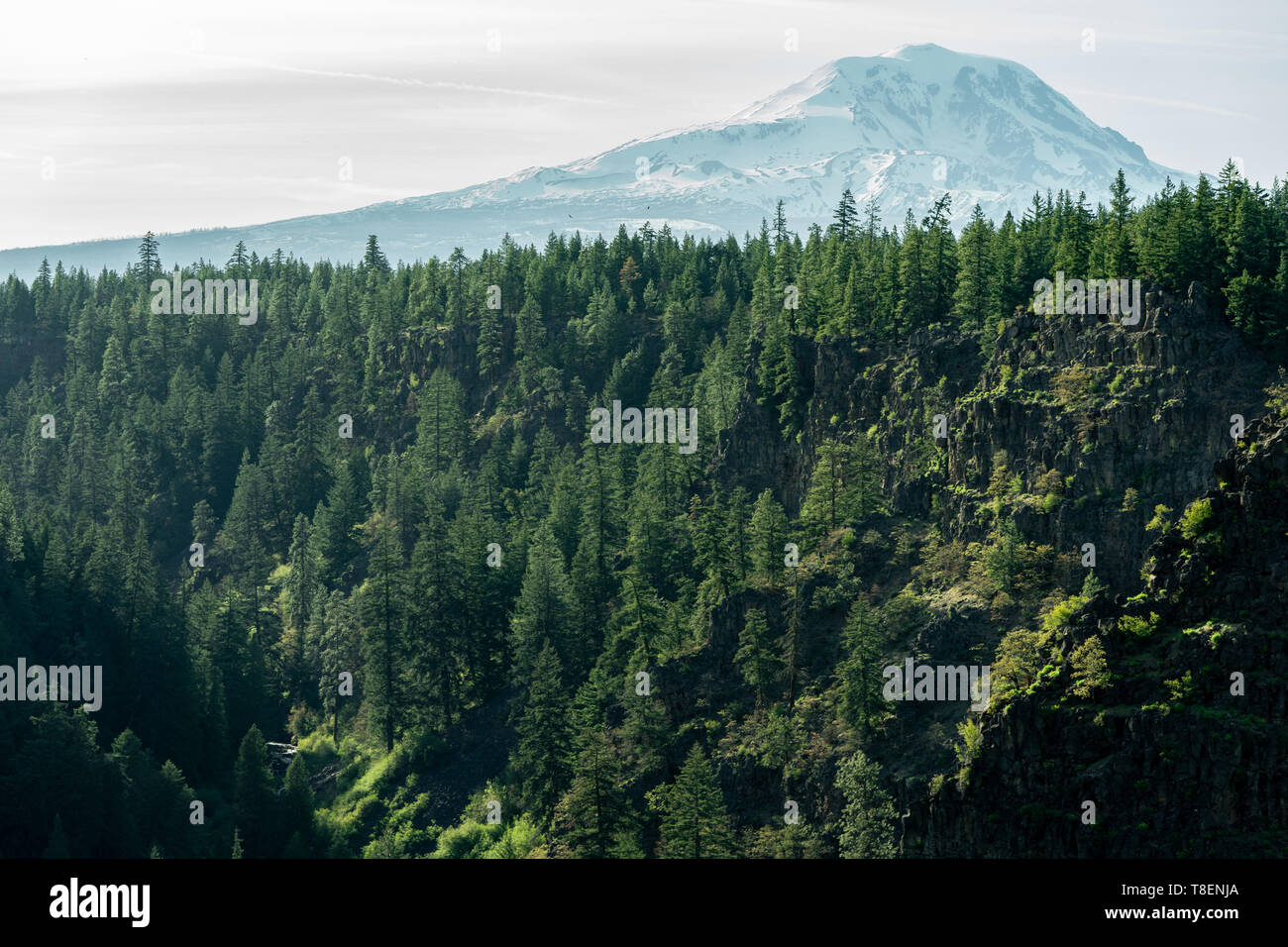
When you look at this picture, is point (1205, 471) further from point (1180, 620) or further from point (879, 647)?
point (879, 647)

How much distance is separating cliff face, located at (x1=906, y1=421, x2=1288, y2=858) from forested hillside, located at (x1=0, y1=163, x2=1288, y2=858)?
6.5 inches

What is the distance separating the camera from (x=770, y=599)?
88.9 metres

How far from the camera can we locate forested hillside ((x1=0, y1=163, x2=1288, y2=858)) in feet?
221

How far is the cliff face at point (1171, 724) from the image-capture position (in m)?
62.2

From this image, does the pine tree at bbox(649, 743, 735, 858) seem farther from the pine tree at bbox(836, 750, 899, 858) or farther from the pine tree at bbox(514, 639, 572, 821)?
the pine tree at bbox(514, 639, 572, 821)

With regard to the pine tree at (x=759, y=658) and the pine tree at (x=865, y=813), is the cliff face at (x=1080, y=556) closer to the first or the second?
the pine tree at (x=865, y=813)

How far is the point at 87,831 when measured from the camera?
282 ft

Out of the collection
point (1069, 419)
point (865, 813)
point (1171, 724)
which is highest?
point (1069, 419)

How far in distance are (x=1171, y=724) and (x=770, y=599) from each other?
29790 mm

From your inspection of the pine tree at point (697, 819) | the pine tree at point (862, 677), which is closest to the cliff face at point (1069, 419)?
the pine tree at point (862, 677)

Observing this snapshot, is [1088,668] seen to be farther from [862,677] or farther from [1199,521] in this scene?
[862,677]

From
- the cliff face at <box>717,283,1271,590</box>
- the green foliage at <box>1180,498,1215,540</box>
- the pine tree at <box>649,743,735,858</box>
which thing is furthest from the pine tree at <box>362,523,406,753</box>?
the green foliage at <box>1180,498,1215,540</box>

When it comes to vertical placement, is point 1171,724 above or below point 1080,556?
below

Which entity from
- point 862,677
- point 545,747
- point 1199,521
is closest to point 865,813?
point 862,677
